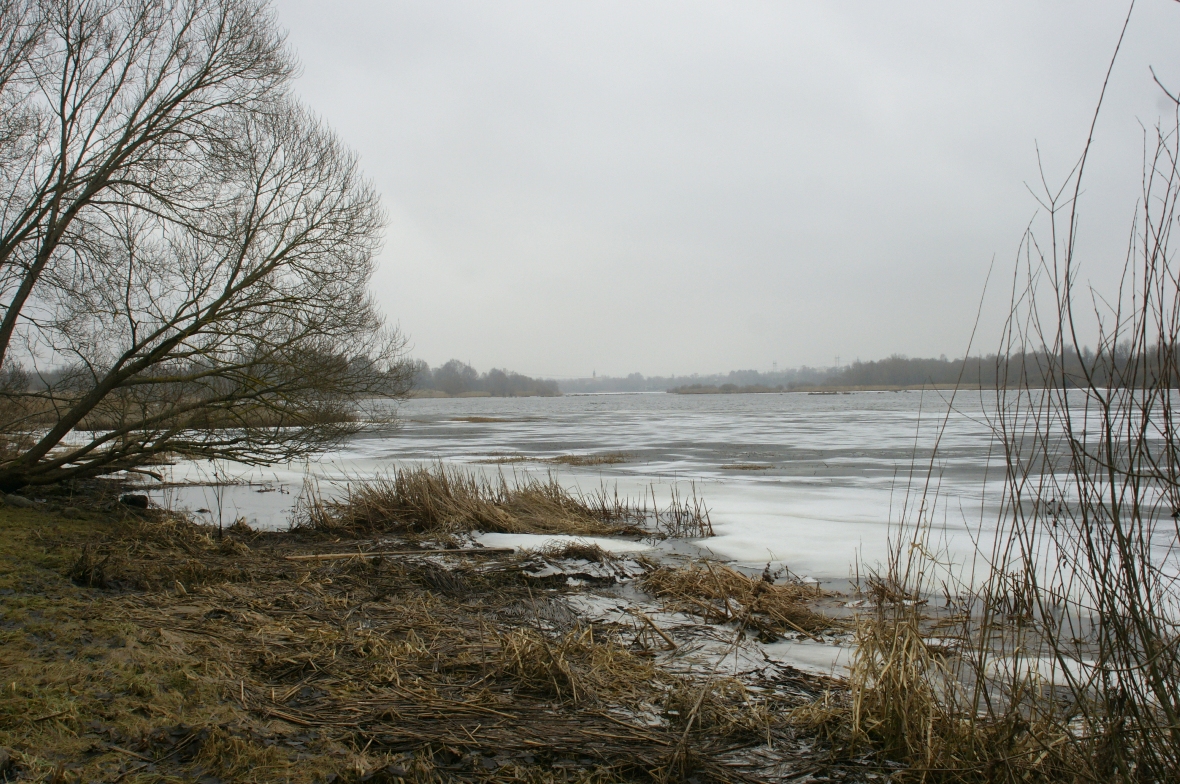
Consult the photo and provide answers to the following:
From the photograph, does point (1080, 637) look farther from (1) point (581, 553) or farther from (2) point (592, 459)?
(2) point (592, 459)

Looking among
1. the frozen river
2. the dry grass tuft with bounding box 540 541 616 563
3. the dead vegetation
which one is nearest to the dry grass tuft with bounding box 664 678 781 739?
the frozen river

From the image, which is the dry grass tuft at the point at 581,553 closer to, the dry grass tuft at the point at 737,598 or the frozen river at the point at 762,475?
the dry grass tuft at the point at 737,598

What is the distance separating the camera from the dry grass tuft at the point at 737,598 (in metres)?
6.03

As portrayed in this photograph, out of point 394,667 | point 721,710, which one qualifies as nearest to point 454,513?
point 394,667

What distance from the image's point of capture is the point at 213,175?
1188cm

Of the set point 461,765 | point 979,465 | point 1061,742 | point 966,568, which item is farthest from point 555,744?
point 979,465

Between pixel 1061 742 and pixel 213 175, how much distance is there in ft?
42.0

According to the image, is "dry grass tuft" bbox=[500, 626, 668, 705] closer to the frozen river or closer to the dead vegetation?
the frozen river

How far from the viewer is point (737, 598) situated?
22.1 ft

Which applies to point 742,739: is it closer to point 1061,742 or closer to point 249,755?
point 1061,742

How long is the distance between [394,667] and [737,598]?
338 centimetres

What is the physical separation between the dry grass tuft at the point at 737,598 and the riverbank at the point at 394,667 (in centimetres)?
2

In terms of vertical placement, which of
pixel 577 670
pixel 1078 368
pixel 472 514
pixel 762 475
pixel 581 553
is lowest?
pixel 762 475

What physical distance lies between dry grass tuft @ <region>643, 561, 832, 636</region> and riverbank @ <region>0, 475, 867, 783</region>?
24 millimetres
